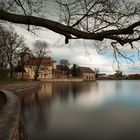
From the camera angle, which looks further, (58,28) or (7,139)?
(7,139)

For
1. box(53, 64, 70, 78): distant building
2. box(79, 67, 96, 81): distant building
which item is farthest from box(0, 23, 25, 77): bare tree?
box(79, 67, 96, 81): distant building

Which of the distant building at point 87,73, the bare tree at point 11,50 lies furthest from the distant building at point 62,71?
the bare tree at point 11,50

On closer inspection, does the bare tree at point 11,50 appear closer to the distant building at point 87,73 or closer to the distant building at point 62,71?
the distant building at point 62,71

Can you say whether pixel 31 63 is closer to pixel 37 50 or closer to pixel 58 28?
pixel 37 50

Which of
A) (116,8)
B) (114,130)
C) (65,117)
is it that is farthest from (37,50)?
(116,8)

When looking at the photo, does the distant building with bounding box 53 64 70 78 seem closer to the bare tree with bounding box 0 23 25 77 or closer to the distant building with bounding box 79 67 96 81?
the distant building with bounding box 79 67 96 81

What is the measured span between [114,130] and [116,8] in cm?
928

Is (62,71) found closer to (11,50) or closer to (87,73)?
(87,73)

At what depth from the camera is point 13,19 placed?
6922 mm

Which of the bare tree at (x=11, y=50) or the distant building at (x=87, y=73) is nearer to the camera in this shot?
the bare tree at (x=11, y=50)

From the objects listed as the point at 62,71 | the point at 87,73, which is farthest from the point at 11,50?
the point at 87,73

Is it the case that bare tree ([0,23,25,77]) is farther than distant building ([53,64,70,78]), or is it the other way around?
distant building ([53,64,70,78])

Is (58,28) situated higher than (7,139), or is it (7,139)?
(58,28)

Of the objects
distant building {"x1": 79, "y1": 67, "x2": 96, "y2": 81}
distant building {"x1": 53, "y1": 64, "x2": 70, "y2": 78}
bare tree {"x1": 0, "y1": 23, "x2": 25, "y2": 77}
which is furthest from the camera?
distant building {"x1": 79, "y1": 67, "x2": 96, "y2": 81}
